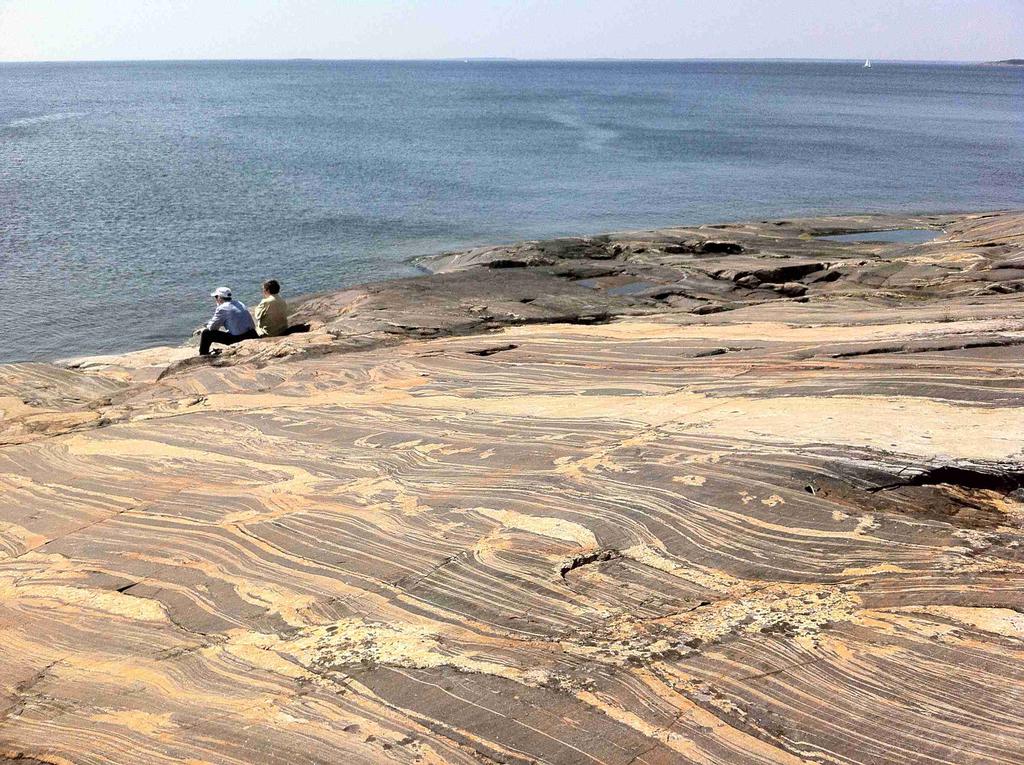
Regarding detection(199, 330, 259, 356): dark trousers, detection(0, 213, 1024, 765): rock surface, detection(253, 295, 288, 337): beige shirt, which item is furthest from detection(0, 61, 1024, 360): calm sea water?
detection(0, 213, 1024, 765): rock surface

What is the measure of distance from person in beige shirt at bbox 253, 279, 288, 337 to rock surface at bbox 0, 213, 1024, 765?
12.9 ft

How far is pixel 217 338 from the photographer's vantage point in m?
15.1

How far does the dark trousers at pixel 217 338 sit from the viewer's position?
14.8 metres

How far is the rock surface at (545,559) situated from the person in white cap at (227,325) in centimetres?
353

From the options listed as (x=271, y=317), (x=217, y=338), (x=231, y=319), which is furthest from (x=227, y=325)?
(x=271, y=317)

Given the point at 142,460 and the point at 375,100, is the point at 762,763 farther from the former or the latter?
the point at 375,100

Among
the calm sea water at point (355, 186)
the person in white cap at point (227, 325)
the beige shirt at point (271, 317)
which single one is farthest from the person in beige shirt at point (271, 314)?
the calm sea water at point (355, 186)

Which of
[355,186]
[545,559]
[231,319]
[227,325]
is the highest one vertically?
[355,186]

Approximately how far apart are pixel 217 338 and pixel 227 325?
0.88 feet

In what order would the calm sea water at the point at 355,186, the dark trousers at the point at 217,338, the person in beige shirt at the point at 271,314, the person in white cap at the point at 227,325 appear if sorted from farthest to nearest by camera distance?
the calm sea water at the point at 355,186
the person in beige shirt at the point at 271,314
the person in white cap at the point at 227,325
the dark trousers at the point at 217,338

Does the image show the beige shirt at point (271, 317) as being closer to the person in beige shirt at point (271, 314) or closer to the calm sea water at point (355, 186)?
the person in beige shirt at point (271, 314)

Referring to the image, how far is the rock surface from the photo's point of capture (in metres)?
4.77

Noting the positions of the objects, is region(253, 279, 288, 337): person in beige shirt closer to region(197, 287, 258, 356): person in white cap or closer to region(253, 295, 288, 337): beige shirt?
region(253, 295, 288, 337): beige shirt

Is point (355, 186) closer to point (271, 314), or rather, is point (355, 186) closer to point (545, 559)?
point (271, 314)
